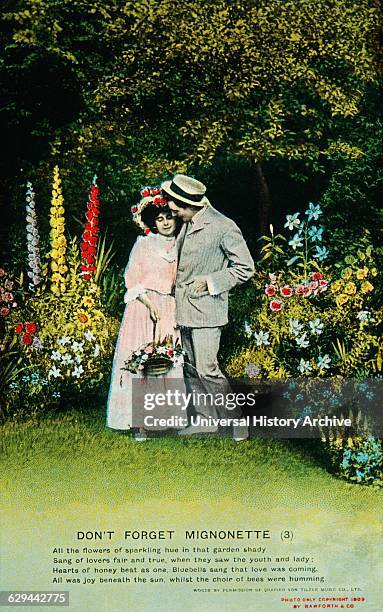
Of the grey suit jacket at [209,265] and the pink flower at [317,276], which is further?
the pink flower at [317,276]

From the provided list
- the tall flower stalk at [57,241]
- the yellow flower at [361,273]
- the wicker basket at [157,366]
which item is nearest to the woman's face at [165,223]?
the tall flower stalk at [57,241]

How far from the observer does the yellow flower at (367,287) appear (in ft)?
11.6

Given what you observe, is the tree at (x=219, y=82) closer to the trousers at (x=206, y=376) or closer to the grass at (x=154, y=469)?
the trousers at (x=206, y=376)

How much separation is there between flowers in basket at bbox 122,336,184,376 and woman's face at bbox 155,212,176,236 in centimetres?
44

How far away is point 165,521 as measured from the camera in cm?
340

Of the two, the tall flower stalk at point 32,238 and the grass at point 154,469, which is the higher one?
the tall flower stalk at point 32,238

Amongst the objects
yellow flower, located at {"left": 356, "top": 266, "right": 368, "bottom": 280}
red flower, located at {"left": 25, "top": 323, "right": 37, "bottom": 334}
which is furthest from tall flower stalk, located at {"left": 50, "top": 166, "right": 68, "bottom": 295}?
yellow flower, located at {"left": 356, "top": 266, "right": 368, "bottom": 280}

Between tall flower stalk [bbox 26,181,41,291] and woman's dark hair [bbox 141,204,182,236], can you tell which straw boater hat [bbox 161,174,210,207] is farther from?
tall flower stalk [bbox 26,181,41,291]

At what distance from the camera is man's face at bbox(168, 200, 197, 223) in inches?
136

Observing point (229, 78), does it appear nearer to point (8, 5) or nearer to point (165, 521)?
point (8, 5)

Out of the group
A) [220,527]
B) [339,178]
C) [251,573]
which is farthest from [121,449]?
[339,178]

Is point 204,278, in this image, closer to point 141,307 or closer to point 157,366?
point 141,307

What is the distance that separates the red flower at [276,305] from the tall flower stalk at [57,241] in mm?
882

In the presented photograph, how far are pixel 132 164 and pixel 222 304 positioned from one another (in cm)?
71
